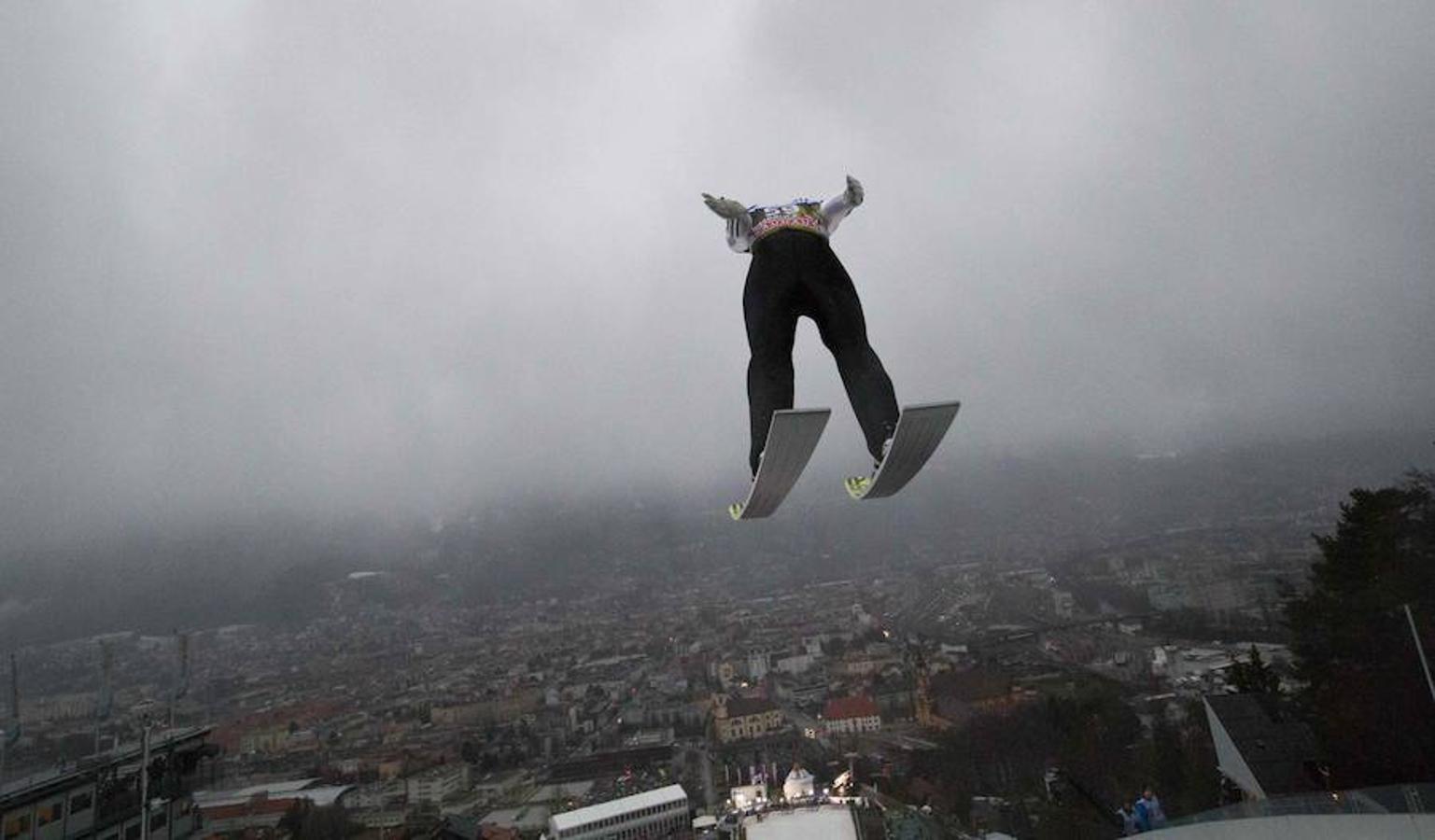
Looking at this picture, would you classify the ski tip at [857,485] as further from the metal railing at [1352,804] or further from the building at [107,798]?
the building at [107,798]

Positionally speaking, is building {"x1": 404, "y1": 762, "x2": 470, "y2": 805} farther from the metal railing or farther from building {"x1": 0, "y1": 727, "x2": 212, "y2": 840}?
the metal railing

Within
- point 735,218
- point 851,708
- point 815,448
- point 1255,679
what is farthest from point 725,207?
point 851,708

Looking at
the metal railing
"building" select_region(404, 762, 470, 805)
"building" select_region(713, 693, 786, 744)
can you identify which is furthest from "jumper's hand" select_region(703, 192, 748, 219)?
"building" select_region(713, 693, 786, 744)

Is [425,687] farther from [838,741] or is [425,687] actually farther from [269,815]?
[838,741]

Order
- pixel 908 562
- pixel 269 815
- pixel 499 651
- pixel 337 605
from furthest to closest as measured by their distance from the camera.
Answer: pixel 337 605 → pixel 908 562 → pixel 499 651 → pixel 269 815

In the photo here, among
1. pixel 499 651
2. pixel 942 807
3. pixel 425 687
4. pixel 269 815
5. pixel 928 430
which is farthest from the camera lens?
pixel 499 651

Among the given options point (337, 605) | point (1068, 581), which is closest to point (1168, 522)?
point (1068, 581)

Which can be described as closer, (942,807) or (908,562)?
(942,807)
